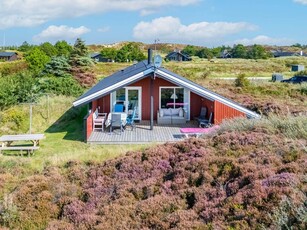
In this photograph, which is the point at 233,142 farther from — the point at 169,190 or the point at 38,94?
the point at 38,94

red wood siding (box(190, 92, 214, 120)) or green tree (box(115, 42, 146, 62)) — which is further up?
green tree (box(115, 42, 146, 62))

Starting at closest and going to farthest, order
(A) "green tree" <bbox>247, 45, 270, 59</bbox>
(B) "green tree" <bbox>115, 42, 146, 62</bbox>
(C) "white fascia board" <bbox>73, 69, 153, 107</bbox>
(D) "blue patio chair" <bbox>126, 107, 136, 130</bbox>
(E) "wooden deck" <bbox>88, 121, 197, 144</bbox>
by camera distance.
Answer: (E) "wooden deck" <bbox>88, 121, 197, 144</bbox> → (C) "white fascia board" <bbox>73, 69, 153, 107</bbox> → (D) "blue patio chair" <bbox>126, 107, 136, 130</bbox> → (B) "green tree" <bbox>115, 42, 146, 62</bbox> → (A) "green tree" <bbox>247, 45, 270, 59</bbox>

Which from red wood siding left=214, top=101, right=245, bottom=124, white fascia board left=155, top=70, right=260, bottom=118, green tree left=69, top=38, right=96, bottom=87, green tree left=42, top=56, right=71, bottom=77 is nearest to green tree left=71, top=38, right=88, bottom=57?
green tree left=69, top=38, right=96, bottom=87

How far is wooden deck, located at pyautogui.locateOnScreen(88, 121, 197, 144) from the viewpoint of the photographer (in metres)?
17.1

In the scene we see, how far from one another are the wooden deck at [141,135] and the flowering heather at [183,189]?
18.5 ft

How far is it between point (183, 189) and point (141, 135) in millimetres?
10248

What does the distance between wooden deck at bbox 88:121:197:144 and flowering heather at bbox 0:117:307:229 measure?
564 cm

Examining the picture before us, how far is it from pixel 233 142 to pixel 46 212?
508 cm

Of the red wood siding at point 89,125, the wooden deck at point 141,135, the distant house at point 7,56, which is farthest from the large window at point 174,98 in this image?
the distant house at point 7,56

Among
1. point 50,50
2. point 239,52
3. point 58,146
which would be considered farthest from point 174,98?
point 239,52

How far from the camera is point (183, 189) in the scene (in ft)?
26.5

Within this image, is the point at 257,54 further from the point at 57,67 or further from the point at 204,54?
the point at 57,67

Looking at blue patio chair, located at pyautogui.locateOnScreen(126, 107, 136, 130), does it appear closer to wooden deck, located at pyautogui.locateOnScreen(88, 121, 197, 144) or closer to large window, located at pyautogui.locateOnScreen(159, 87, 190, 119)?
wooden deck, located at pyautogui.locateOnScreen(88, 121, 197, 144)

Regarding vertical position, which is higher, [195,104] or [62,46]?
[62,46]
